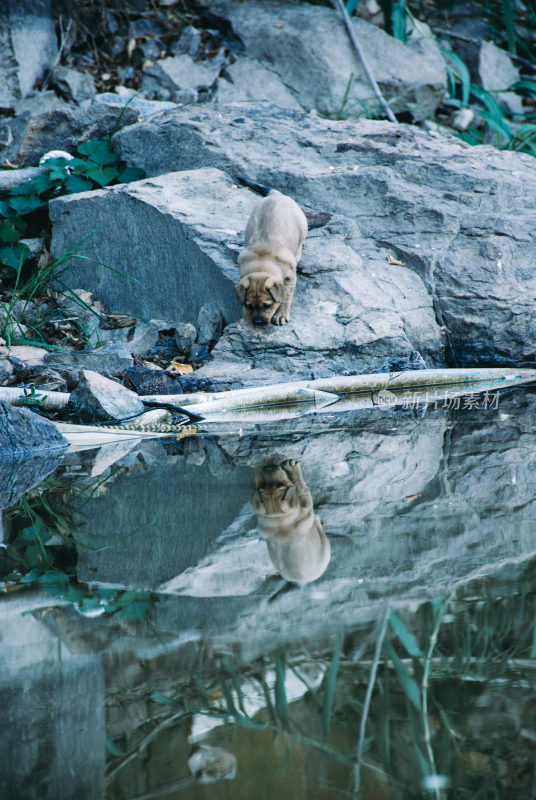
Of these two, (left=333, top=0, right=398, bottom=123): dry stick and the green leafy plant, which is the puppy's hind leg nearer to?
the green leafy plant

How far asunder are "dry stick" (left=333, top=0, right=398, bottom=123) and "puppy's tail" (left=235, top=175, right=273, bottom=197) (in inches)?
122

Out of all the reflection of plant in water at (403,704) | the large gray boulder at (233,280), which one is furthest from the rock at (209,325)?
Answer: the reflection of plant in water at (403,704)

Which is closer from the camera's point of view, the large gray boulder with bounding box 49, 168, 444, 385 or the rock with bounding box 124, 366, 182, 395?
the rock with bounding box 124, 366, 182, 395

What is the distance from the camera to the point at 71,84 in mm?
8445

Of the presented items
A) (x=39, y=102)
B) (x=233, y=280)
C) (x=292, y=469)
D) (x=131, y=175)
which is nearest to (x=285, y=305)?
(x=233, y=280)

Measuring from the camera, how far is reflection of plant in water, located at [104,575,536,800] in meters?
1.18

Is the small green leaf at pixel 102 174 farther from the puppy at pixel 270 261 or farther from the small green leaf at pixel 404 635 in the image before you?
the small green leaf at pixel 404 635

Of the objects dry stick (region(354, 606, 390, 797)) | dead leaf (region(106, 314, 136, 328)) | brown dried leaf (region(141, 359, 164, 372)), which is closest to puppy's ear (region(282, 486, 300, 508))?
dry stick (region(354, 606, 390, 797))

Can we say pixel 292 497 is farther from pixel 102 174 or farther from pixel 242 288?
pixel 102 174

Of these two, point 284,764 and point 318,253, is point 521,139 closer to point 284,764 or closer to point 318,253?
point 318,253

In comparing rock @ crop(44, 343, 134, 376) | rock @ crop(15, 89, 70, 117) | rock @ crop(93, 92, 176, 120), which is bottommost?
rock @ crop(44, 343, 134, 376)

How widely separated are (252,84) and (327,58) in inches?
38.8

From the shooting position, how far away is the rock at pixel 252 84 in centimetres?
902

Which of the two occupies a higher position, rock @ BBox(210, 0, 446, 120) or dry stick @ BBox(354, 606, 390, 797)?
rock @ BBox(210, 0, 446, 120)
